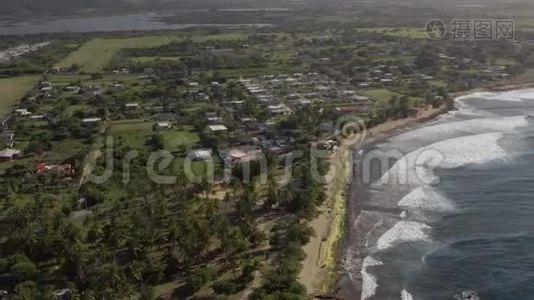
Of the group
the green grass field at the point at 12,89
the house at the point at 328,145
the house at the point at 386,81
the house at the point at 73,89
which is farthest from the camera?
the house at the point at 386,81

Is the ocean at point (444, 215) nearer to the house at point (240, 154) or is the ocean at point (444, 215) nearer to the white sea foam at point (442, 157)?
the white sea foam at point (442, 157)

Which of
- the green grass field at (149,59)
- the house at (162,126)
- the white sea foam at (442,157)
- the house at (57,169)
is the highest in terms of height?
the green grass field at (149,59)

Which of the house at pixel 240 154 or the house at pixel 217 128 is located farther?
the house at pixel 217 128

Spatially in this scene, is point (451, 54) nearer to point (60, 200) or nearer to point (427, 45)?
point (427, 45)

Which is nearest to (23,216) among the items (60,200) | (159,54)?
(60,200)

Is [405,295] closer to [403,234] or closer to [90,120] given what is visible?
[403,234]

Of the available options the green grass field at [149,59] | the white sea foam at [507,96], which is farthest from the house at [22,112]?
the white sea foam at [507,96]

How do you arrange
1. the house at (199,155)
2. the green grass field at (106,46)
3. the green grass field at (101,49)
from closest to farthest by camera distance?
the house at (199,155) < the green grass field at (101,49) < the green grass field at (106,46)

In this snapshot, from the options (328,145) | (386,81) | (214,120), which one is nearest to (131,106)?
(214,120)
